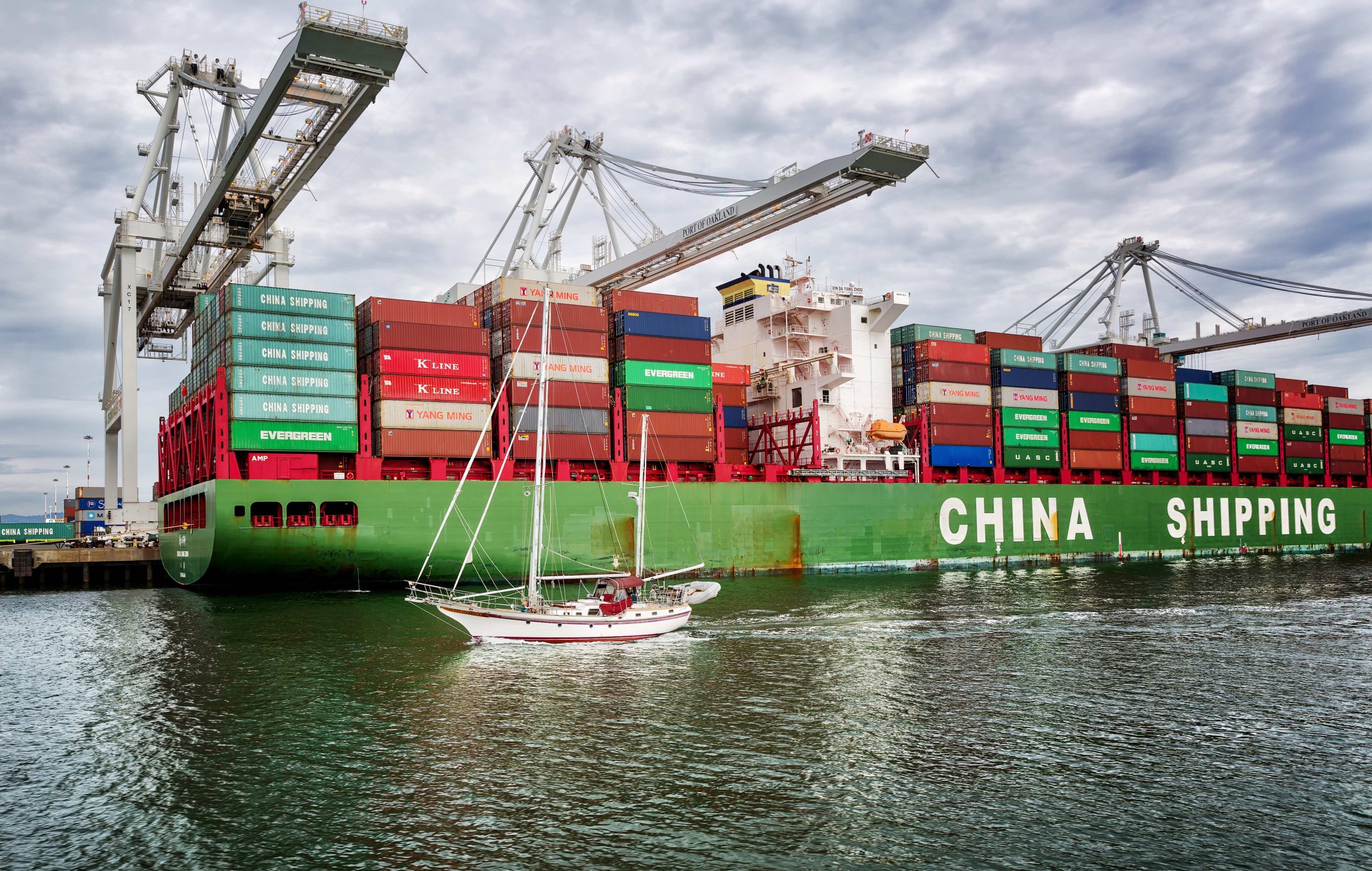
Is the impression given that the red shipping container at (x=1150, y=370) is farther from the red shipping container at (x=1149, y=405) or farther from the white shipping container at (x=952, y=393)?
the white shipping container at (x=952, y=393)

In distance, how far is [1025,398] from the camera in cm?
6244

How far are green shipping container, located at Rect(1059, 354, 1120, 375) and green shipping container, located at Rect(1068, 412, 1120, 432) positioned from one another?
9.48ft

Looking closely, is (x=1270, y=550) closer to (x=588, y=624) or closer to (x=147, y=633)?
(x=588, y=624)

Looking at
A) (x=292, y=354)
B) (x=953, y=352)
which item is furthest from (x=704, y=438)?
(x=292, y=354)

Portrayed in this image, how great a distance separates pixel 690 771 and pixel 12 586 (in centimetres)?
5516

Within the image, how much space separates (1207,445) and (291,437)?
210 ft

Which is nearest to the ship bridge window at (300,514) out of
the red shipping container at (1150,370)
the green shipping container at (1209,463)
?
the red shipping container at (1150,370)

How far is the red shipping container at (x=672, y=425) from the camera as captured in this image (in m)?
47.7

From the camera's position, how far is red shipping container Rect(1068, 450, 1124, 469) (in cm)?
6425

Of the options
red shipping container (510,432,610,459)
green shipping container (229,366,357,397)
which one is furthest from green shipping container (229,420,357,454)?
red shipping container (510,432,610,459)

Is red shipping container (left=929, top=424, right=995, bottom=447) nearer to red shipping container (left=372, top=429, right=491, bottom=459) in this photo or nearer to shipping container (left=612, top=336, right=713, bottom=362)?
shipping container (left=612, top=336, right=713, bottom=362)

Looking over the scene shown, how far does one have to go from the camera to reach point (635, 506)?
154 ft

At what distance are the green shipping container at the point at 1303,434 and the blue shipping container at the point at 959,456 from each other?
32747mm

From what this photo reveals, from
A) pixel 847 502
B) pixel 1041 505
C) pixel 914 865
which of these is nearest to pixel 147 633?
pixel 914 865
